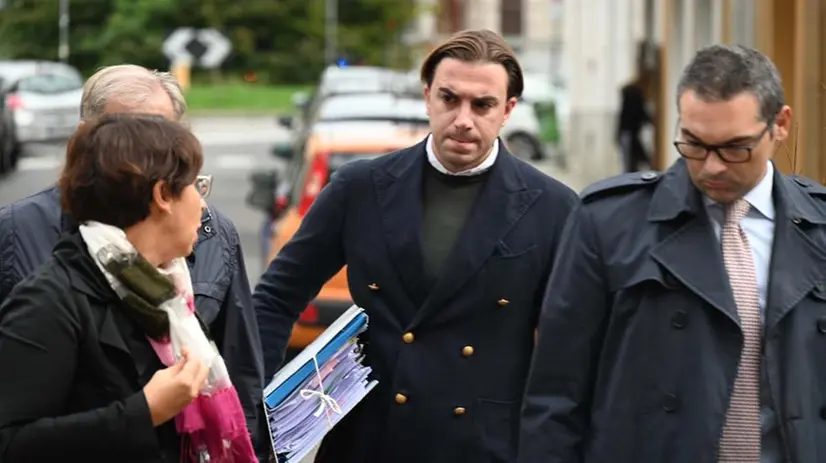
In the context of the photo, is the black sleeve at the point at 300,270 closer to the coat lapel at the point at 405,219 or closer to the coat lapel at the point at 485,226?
the coat lapel at the point at 405,219

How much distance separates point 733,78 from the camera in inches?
152

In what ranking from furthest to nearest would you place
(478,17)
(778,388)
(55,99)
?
(478,17) → (55,99) → (778,388)

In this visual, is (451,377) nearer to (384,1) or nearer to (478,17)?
(384,1)

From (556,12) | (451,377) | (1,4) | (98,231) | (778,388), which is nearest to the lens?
(98,231)

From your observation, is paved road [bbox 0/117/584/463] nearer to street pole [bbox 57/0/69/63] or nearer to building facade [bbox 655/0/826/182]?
street pole [bbox 57/0/69/63]

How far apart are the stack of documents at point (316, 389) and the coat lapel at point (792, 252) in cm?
118

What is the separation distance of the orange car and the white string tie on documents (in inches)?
249

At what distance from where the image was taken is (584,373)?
408 centimetres

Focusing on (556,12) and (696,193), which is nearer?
(696,193)

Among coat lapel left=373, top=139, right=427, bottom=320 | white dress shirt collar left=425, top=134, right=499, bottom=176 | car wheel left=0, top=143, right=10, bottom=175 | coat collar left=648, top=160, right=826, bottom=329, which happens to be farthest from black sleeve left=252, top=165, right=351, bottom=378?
car wheel left=0, top=143, right=10, bottom=175

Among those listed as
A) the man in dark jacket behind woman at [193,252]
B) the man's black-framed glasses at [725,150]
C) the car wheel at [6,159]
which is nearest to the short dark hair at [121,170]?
the man in dark jacket behind woman at [193,252]

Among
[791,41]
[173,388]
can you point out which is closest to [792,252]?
[173,388]

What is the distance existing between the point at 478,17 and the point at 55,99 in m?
33.4

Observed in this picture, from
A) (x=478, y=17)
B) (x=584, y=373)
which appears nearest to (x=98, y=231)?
(x=584, y=373)
